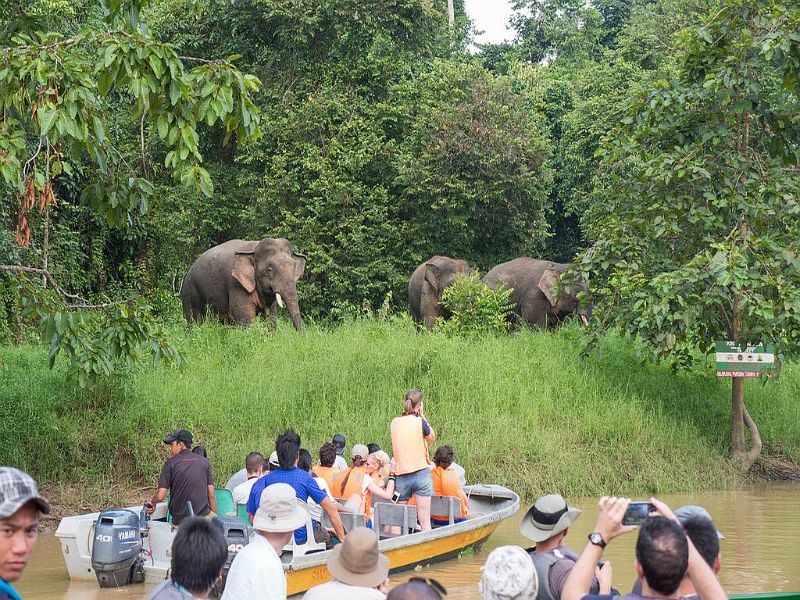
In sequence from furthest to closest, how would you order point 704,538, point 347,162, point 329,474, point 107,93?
point 347,162 < point 329,474 < point 107,93 < point 704,538

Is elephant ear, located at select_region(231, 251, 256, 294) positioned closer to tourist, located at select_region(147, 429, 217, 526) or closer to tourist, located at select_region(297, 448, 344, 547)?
tourist, located at select_region(297, 448, 344, 547)

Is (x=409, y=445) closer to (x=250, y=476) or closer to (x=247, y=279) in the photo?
(x=250, y=476)

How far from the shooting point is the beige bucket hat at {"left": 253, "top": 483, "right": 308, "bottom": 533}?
5.31 metres

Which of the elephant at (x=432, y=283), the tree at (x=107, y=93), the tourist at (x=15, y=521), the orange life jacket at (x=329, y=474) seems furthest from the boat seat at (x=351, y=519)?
the elephant at (x=432, y=283)

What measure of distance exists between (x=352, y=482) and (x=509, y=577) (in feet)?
22.9

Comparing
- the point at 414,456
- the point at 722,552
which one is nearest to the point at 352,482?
the point at 414,456

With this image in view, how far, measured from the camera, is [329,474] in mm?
10781

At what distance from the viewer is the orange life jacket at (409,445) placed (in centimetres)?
1107

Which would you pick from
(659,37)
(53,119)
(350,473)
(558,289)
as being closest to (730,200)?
(558,289)

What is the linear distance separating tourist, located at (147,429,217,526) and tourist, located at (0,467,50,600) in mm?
6622

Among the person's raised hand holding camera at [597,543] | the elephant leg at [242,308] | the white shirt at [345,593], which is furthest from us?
the elephant leg at [242,308]

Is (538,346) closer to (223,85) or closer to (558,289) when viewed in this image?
(558,289)

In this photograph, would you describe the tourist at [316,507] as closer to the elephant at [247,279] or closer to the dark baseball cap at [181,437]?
the dark baseball cap at [181,437]

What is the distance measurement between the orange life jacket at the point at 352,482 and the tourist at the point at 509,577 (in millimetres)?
6847
